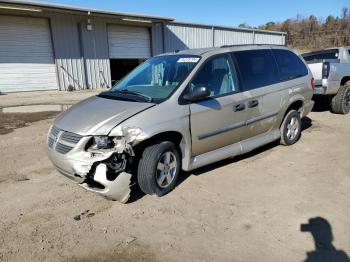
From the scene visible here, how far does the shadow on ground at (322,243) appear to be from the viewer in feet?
9.70

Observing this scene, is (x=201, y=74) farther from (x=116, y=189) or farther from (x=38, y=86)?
(x=38, y=86)

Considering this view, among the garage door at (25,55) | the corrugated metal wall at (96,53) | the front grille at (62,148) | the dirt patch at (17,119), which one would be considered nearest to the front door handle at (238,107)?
the front grille at (62,148)

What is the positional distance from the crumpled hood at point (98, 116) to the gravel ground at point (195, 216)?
92 cm

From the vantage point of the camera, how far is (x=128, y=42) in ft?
62.9

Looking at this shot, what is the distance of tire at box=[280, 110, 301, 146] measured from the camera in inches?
239

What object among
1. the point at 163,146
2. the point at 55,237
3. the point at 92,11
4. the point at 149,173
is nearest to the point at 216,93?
Result: the point at 163,146

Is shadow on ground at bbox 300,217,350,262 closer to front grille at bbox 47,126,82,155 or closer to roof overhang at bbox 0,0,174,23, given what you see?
front grille at bbox 47,126,82,155

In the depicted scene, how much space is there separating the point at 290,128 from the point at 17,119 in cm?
734

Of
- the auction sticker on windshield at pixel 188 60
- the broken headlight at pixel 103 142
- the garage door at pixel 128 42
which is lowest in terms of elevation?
the broken headlight at pixel 103 142

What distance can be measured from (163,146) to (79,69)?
14.1m

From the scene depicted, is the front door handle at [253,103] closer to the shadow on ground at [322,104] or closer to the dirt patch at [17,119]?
the dirt patch at [17,119]

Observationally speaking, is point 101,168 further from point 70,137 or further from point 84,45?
point 84,45

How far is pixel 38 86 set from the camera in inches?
630

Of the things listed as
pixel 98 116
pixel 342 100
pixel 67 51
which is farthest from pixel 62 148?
pixel 67 51
